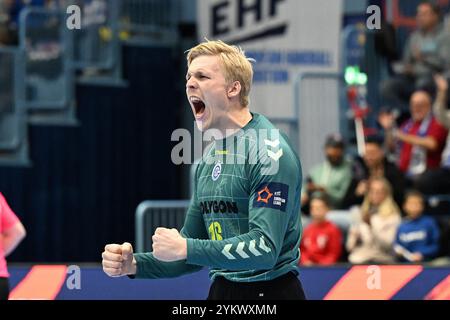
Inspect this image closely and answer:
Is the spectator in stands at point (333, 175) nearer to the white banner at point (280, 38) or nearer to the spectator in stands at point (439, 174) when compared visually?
the spectator in stands at point (439, 174)

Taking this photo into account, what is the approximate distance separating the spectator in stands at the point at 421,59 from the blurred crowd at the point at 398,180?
0.04ft

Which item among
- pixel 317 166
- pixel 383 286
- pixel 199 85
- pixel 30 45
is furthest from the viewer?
pixel 30 45

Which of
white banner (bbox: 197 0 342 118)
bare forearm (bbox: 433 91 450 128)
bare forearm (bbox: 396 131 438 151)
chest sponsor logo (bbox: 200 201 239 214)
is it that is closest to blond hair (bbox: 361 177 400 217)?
bare forearm (bbox: 396 131 438 151)

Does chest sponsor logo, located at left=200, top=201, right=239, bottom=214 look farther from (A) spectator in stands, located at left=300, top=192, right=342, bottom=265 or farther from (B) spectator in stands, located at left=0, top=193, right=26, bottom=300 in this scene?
(A) spectator in stands, located at left=300, top=192, right=342, bottom=265

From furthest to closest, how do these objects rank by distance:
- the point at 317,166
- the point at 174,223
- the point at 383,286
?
the point at 317,166 → the point at 174,223 → the point at 383,286

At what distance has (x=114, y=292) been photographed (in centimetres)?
858

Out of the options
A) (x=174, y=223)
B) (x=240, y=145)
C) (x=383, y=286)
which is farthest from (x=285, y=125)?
(x=240, y=145)

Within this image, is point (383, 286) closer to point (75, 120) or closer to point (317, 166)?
point (317, 166)

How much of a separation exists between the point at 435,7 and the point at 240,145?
9402mm

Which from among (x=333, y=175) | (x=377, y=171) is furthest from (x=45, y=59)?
(x=377, y=171)

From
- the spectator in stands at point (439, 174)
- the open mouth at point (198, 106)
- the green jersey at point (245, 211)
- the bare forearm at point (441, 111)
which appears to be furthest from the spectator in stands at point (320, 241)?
the open mouth at point (198, 106)

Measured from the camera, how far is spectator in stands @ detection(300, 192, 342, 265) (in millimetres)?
11539

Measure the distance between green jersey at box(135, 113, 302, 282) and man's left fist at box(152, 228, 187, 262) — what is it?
0.18 feet

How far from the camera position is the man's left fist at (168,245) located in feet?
14.9
